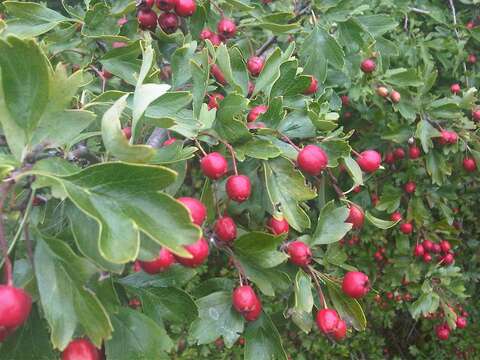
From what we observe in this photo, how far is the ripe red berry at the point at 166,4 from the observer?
63.5 inches

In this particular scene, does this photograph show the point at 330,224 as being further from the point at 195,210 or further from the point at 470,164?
the point at 470,164

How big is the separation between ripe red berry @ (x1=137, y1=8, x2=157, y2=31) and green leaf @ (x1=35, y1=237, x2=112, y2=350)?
0.99 meters

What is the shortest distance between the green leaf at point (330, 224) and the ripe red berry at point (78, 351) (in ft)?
2.17

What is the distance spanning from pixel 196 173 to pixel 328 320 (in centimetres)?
151

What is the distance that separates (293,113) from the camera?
137cm

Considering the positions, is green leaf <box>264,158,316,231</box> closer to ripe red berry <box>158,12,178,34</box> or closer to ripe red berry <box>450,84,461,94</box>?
ripe red berry <box>158,12,178,34</box>

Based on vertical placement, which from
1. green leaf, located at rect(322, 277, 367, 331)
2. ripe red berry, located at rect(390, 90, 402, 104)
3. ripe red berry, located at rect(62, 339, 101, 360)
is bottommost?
ripe red berry, located at rect(390, 90, 402, 104)

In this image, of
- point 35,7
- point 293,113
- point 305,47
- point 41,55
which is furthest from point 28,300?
point 305,47

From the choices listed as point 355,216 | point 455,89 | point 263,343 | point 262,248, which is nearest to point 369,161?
point 355,216

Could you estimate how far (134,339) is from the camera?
111 centimetres

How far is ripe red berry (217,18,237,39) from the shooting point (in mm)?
1896

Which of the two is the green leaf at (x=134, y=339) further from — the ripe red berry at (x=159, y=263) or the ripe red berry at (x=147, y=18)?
the ripe red berry at (x=147, y=18)

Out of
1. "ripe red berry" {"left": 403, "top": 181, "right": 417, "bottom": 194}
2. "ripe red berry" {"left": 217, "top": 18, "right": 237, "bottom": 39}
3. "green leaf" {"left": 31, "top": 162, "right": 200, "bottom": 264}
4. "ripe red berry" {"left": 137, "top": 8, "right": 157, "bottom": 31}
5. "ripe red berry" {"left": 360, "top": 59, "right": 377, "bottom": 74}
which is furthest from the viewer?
"ripe red berry" {"left": 403, "top": 181, "right": 417, "bottom": 194}

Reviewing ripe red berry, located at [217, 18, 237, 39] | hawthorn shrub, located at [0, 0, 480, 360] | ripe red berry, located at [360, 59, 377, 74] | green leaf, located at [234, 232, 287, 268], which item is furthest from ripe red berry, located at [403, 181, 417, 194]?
green leaf, located at [234, 232, 287, 268]
